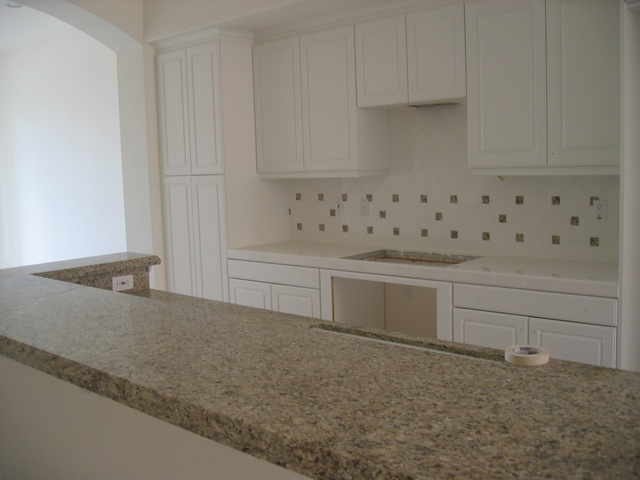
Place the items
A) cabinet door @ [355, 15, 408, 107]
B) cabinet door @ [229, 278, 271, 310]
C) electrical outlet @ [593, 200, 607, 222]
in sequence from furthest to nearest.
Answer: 1. cabinet door @ [229, 278, 271, 310]
2. cabinet door @ [355, 15, 408, 107]
3. electrical outlet @ [593, 200, 607, 222]

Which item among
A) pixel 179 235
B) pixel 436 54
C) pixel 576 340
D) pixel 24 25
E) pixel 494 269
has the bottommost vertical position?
pixel 576 340

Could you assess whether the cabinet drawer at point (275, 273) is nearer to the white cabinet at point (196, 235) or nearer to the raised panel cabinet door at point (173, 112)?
the white cabinet at point (196, 235)

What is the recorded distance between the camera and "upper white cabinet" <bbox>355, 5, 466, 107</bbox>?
11.6ft

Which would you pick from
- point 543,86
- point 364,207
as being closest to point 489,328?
point 543,86

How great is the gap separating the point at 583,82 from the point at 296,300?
6.71 ft

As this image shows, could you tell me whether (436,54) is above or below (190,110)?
above

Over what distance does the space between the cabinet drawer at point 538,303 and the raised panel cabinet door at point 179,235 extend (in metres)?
2.22

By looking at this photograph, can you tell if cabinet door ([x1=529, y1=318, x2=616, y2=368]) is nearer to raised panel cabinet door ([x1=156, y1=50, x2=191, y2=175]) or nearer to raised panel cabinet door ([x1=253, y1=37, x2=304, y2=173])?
raised panel cabinet door ([x1=253, y1=37, x2=304, y2=173])

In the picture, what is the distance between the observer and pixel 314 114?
4277mm

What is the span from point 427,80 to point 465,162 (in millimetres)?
543

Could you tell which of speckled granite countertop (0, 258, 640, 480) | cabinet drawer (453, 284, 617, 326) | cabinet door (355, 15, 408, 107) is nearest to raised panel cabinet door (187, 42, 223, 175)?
cabinet door (355, 15, 408, 107)

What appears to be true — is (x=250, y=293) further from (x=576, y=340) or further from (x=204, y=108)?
(x=576, y=340)

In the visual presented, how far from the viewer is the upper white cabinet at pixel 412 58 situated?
3.55 meters

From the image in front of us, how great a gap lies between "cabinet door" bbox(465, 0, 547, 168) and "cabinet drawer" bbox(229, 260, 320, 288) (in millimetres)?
1181
